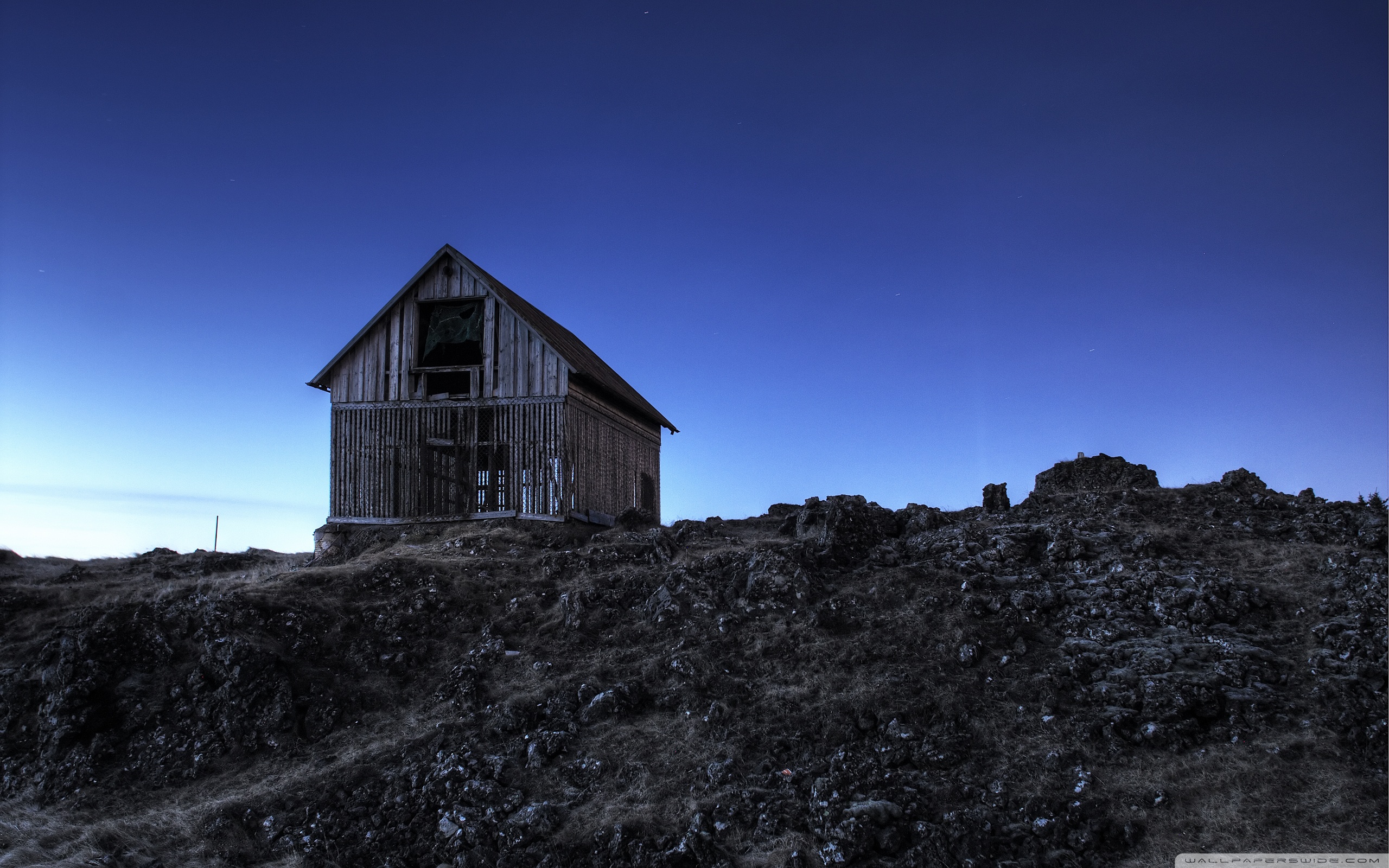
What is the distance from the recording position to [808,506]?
20344mm

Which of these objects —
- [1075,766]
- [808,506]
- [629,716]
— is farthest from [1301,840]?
[808,506]

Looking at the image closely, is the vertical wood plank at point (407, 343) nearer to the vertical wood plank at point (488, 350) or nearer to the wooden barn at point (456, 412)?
the wooden barn at point (456, 412)

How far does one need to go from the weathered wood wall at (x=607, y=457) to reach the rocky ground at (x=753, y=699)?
589cm

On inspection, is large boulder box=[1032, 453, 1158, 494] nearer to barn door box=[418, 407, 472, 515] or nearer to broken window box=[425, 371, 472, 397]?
barn door box=[418, 407, 472, 515]

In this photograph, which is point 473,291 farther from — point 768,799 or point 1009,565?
point 768,799

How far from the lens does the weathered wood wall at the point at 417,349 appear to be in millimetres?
25094

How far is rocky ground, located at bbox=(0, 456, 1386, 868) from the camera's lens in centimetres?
1060

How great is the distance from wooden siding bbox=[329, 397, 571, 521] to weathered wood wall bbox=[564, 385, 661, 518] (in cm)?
74

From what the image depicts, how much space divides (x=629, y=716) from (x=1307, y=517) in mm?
13891

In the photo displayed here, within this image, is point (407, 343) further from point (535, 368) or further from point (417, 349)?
point (535, 368)

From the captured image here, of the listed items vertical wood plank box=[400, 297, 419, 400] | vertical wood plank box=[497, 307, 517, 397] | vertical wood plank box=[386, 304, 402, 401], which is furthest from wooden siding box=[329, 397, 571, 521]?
vertical wood plank box=[400, 297, 419, 400]

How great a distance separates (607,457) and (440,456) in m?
5.16

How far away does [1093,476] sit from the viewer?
73.8 feet

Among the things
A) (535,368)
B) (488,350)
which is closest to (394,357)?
(488,350)
